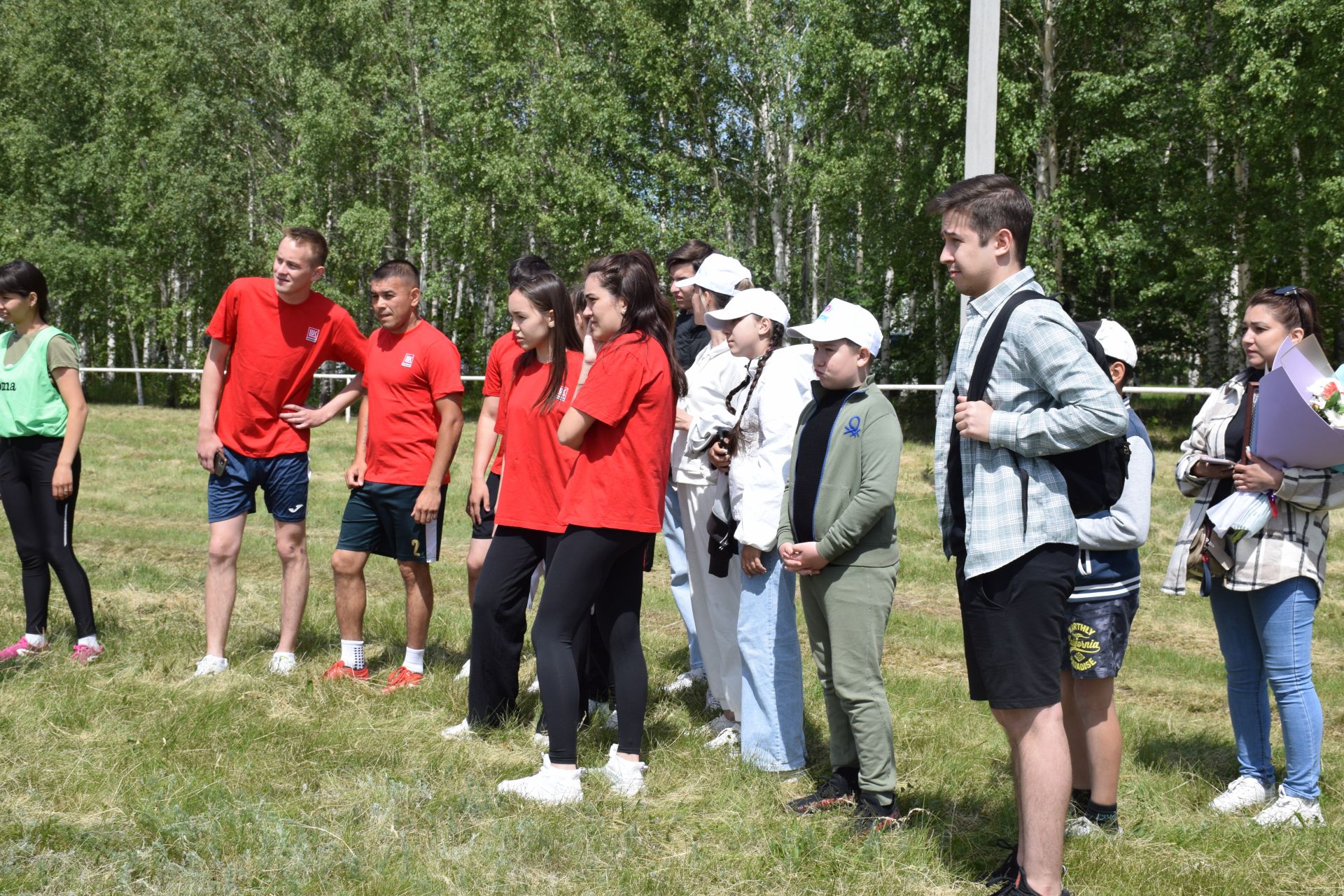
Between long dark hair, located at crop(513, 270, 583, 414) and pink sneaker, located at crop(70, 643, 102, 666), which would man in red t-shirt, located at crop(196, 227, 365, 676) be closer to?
pink sneaker, located at crop(70, 643, 102, 666)

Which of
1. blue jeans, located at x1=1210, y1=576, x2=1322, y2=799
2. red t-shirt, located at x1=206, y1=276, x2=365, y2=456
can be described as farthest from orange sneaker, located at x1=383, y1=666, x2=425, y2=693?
blue jeans, located at x1=1210, y1=576, x2=1322, y2=799

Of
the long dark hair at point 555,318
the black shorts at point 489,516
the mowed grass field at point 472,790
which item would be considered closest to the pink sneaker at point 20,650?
the mowed grass field at point 472,790

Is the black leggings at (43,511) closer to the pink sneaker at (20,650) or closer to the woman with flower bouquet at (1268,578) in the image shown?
the pink sneaker at (20,650)

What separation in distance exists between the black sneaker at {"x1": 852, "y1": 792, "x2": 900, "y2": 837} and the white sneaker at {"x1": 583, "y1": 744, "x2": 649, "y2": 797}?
0.80 metres

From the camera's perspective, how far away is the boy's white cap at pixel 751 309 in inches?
182

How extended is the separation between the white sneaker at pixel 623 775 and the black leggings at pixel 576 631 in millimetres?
47

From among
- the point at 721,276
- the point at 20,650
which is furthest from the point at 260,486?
the point at 721,276

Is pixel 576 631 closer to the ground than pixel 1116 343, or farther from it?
closer to the ground

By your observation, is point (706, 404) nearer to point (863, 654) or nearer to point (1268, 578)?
point (863, 654)

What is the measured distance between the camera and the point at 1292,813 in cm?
414

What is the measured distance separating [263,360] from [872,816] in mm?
3623

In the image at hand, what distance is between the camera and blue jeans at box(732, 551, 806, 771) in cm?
452

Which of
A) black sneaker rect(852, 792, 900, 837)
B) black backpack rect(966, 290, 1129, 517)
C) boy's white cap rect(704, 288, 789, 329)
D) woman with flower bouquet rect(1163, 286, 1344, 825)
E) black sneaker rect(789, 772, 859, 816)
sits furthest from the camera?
boy's white cap rect(704, 288, 789, 329)

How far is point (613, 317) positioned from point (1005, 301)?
1649 millimetres
